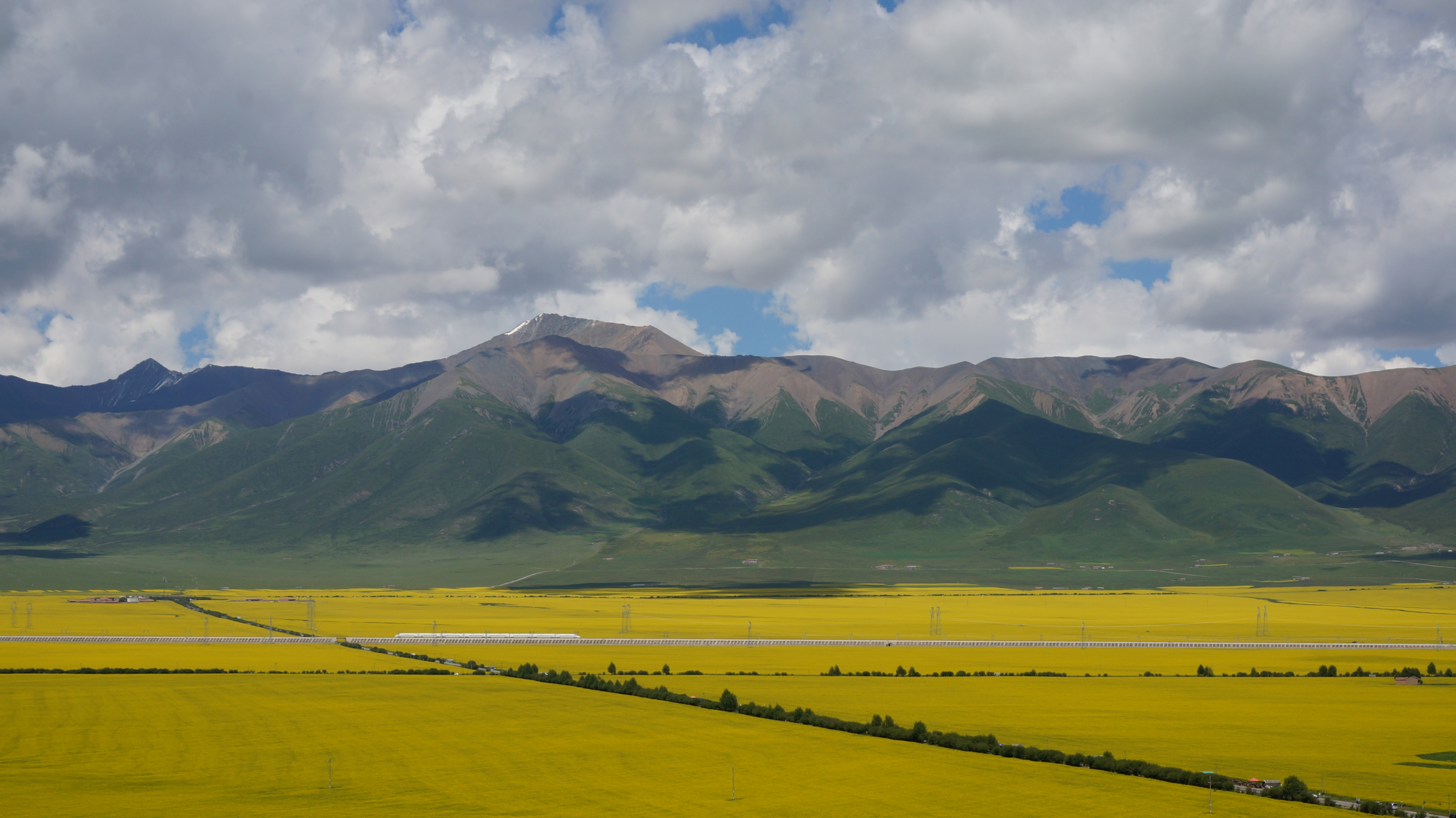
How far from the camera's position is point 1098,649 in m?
122

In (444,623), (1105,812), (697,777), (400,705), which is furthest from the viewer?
(444,623)

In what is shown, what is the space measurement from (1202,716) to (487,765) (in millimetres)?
44000

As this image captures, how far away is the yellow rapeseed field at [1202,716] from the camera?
5578 centimetres

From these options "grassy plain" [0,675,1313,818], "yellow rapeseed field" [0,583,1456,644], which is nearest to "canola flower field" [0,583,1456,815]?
"grassy plain" [0,675,1313,818]

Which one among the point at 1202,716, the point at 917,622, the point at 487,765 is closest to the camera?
the point at 487,765

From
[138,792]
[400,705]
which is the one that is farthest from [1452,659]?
[138,792]

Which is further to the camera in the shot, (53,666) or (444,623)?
(444,623)

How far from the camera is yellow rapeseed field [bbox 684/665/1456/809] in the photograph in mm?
55781

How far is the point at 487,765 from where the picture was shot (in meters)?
54.5

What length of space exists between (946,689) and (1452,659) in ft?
190

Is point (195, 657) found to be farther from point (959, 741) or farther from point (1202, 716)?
point (1202, 716)

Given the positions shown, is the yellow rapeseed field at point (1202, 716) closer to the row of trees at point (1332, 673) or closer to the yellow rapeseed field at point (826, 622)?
the row of trees at point (1332, 673)

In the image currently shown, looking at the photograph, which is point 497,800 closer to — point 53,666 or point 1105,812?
point 1105,812

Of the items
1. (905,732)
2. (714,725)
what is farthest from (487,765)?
(905,732)
